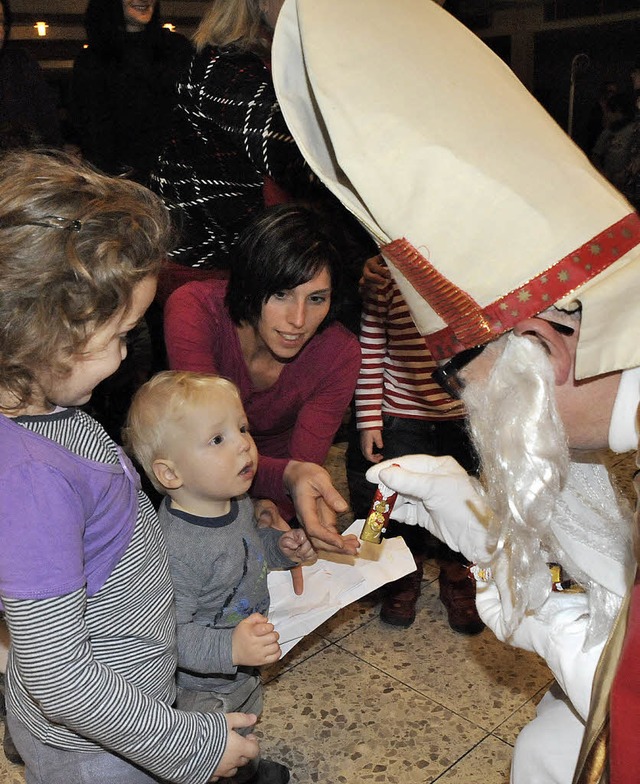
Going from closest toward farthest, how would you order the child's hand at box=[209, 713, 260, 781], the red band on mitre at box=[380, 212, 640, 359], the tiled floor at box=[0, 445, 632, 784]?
the red band on mitre at box=[380, 212, 640, 359] < the child's hand at box=[209, 713, 260, 781] < the tiled floor at box=[0, 445, 632, 784]

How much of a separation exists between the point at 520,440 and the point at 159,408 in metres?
0.72

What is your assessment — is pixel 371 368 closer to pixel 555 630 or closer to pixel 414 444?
pixel 414 444

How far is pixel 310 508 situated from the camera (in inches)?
69.9

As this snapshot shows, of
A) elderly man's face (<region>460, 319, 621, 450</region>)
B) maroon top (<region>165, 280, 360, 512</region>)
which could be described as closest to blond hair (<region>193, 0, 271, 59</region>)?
maroon top (<region>165, 280, 360, 512</region>)

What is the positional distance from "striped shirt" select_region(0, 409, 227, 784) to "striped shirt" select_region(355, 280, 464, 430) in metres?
1.14

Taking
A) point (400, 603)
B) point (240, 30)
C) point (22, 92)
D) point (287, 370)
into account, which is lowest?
point (400, 603)

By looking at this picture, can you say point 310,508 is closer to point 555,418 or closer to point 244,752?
point 244,752

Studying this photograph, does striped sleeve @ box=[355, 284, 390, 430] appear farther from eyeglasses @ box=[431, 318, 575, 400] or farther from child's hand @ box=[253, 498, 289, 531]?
eyeglasses @ box=[431, 318, 575, 400]

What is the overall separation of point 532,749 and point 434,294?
68 cm

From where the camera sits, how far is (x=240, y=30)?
1.95m

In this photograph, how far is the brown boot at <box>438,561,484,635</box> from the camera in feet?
7.55

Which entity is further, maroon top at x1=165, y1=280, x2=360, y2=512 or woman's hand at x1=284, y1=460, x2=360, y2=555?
maroon top at x1=165, y1=280, x2=360, y2=512

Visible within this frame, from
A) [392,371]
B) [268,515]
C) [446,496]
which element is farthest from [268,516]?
[392,371]

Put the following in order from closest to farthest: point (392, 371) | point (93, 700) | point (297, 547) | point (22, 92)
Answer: point (93, 700)
point (297, 547)
point (392, 371)
point (22, 92)
